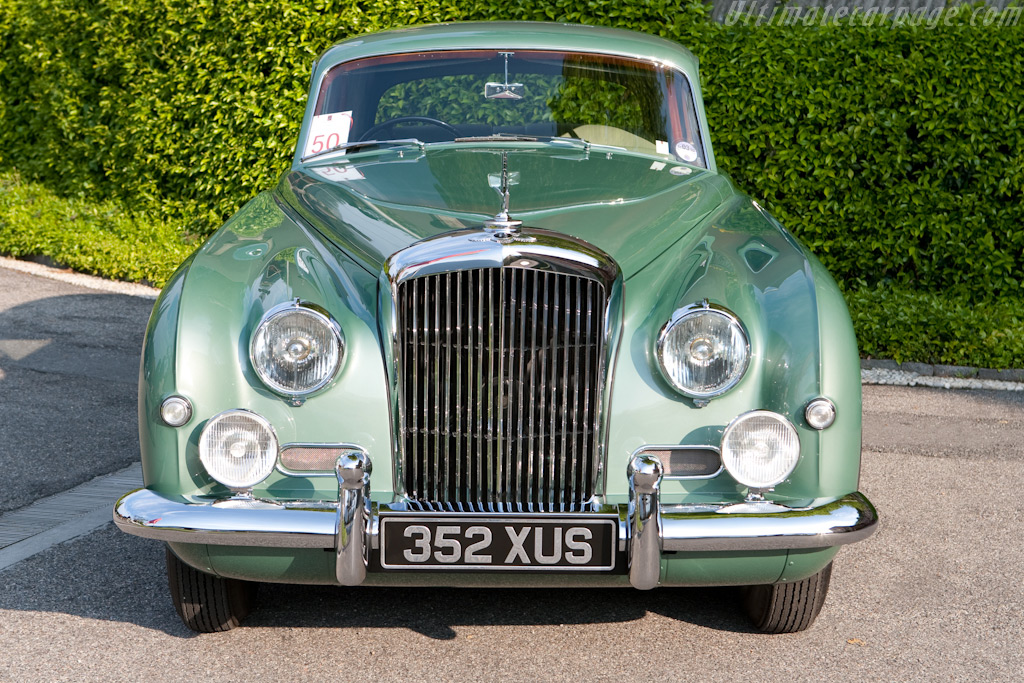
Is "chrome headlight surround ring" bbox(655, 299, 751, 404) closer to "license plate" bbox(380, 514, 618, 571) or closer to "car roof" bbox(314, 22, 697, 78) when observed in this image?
"license plate" bbox(380, 514, 618, 571)

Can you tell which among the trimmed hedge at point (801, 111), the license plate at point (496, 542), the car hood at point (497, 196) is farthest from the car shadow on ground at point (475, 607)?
the trimmed hedge at point (801, 111)

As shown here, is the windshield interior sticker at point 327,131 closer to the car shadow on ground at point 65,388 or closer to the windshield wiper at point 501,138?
the windshield wiper at point 501,138

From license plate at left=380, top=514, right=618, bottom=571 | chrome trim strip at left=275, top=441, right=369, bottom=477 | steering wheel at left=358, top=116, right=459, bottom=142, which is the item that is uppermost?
steering wheel at left=358, top=116, right=459, bottom=142

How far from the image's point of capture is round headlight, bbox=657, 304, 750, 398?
256 centimetres

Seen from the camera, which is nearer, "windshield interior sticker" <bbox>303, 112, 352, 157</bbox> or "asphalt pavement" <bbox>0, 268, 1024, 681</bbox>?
"asphalt pavement" <bbox>0, 268, 1024, 681</bbox>

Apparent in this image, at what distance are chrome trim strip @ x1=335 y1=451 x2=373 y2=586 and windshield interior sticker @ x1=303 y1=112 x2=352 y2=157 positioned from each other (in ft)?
5.95

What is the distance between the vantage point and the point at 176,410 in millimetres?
2553

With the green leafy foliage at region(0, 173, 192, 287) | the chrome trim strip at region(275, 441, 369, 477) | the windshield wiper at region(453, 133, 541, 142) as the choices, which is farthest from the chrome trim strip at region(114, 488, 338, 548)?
the green leafy foliage at region(0, 173, 192, 287)

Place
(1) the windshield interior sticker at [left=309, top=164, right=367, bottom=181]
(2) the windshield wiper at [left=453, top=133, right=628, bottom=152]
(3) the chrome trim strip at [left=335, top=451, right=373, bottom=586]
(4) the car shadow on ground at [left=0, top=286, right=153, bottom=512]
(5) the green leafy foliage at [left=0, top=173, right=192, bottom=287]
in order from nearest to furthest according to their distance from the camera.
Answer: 1. (3) the chrome trim strip at [left=335, top=451, right=373, bottom=586]
2. (1) the windshield interior sticker at [left=309, top=164, right=367, bottom=181]
3. (2) the windshield wiper at [left=453, top=133, right=628, bottom=152]
4. (4) the car shadow on ground at [left=0, top=286, right=153, bottom=512]
5. (5) the green leafy foliage at [left=0, top=173, right=192, bottom=287]

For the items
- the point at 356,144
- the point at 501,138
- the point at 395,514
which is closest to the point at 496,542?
the point at 395,514

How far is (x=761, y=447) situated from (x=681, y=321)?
0.36 meters

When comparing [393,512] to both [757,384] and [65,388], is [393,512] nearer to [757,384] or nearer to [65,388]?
[757,384]

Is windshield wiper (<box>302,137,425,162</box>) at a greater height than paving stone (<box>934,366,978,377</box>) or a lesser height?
greater

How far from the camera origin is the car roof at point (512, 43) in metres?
3.96
